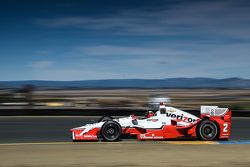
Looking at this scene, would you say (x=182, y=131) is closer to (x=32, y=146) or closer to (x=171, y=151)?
(x=171, y=151)

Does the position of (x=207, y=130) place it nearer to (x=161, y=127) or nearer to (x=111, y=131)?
(x=161, y=127)

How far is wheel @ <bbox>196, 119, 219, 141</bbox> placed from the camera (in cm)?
1181

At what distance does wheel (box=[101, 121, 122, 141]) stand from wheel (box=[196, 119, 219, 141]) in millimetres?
2054

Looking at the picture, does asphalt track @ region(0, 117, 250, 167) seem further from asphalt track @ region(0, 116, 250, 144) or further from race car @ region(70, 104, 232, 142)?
race car @ region(70, 104, 232, 142)

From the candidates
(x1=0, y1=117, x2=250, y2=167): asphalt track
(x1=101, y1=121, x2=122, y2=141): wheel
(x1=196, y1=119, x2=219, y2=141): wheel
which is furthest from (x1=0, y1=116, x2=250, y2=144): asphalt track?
(x1=101, y1=121, x2=122, y2=141): wheel

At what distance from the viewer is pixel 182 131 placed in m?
11.8

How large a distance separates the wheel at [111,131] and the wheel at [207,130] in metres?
2.05

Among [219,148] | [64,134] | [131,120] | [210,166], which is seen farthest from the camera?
[64,134]

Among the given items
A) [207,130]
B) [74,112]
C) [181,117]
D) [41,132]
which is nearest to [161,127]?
[181,117]

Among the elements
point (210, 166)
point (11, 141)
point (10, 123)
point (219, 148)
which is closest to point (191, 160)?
point (210, 166)

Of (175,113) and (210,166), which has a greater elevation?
(175,113)

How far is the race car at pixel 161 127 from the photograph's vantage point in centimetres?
1138

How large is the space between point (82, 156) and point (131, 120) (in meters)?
3.03

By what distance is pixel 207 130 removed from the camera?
11867mm
